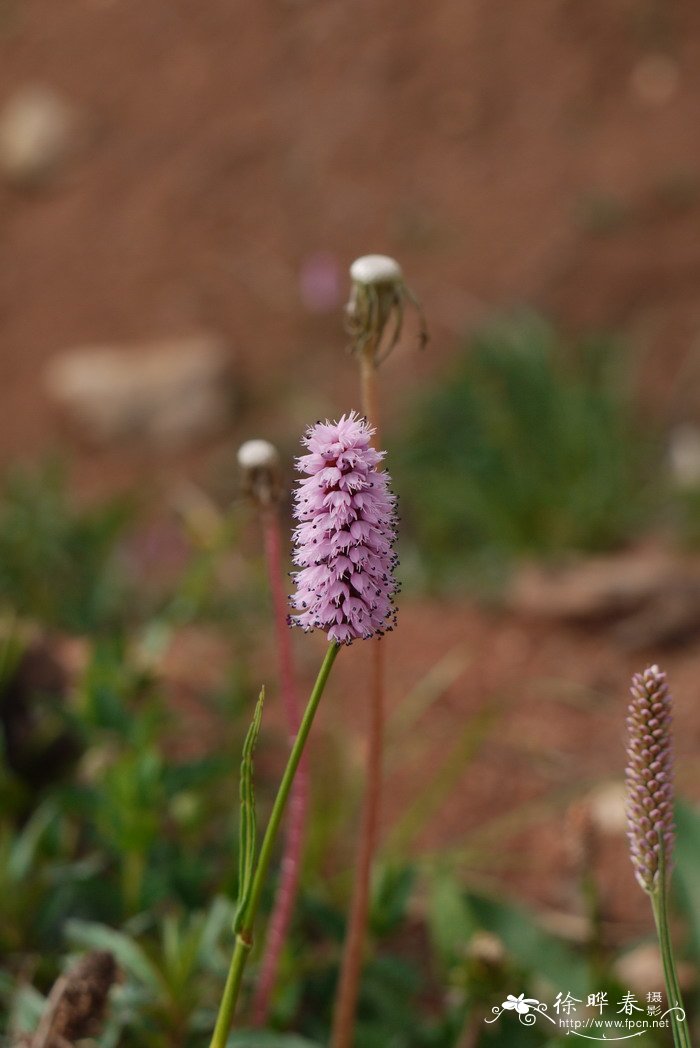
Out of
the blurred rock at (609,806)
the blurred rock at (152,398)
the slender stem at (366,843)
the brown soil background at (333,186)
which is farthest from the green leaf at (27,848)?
the blurred rock at (152,398)

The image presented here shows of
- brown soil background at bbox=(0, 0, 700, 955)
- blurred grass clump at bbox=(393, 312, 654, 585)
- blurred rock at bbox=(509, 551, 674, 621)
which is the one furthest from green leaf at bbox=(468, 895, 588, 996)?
brown soil background at bbox=(0, 0, 700, 955)

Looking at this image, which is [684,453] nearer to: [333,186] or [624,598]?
[624,598]

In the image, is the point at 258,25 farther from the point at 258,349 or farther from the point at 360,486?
the point at 360,486

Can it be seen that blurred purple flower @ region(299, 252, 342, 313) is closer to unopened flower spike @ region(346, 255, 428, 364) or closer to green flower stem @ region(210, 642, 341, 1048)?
unopened flower spike @ region(346, 255, 428, 364)

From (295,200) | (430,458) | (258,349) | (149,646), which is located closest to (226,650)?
(149,646)

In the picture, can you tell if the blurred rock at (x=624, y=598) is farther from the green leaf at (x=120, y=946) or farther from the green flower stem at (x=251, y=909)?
the green flower stem at (x=251, y=909)

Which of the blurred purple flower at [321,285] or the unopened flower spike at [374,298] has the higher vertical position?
the blurred purple flower at [321,285]

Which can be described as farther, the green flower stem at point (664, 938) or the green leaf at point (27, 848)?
the green leaf at point (27, 848)

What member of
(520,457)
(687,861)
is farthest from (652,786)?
(520,457)
